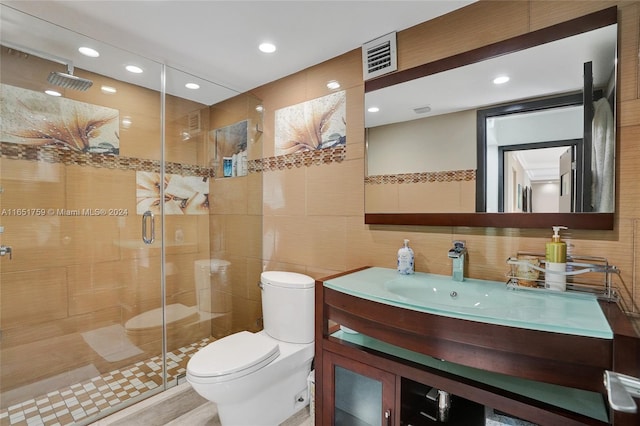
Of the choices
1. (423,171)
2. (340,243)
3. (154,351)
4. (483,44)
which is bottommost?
(154,351)

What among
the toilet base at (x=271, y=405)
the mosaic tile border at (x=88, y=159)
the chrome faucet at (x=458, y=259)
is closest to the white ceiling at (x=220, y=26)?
the mosaic tile border at (x=88, y=159)

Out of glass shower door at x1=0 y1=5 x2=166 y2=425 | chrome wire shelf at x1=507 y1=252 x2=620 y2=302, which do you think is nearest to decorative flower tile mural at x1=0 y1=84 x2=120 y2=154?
glass shower door at x1=0 y1=5 x2=166 y2=425

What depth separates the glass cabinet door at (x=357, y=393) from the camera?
1.30 meters

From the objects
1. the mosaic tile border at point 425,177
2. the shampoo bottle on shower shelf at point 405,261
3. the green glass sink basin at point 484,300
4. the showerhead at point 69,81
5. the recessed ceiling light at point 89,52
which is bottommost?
the green glass sink basin at point 484,300

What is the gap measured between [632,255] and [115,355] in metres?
3.05

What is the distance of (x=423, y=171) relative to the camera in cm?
172

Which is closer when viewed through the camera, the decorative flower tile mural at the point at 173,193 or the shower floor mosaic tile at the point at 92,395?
the shower floor mosaic tile at the point at 92,395

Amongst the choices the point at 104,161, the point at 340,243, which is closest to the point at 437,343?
the point at 340,243

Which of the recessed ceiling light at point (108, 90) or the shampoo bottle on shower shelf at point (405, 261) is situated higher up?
the recessed ceiling light at point (108, 90)

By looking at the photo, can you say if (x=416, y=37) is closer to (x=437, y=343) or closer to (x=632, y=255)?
(x=632, y=255)

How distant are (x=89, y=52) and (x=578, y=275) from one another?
2.91 meters

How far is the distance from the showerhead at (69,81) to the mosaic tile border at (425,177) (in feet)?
6.63

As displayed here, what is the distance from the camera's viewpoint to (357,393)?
144 cm

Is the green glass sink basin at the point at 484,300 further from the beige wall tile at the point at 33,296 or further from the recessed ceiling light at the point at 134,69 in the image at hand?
the recessed ceiling light at the point at 134,69
